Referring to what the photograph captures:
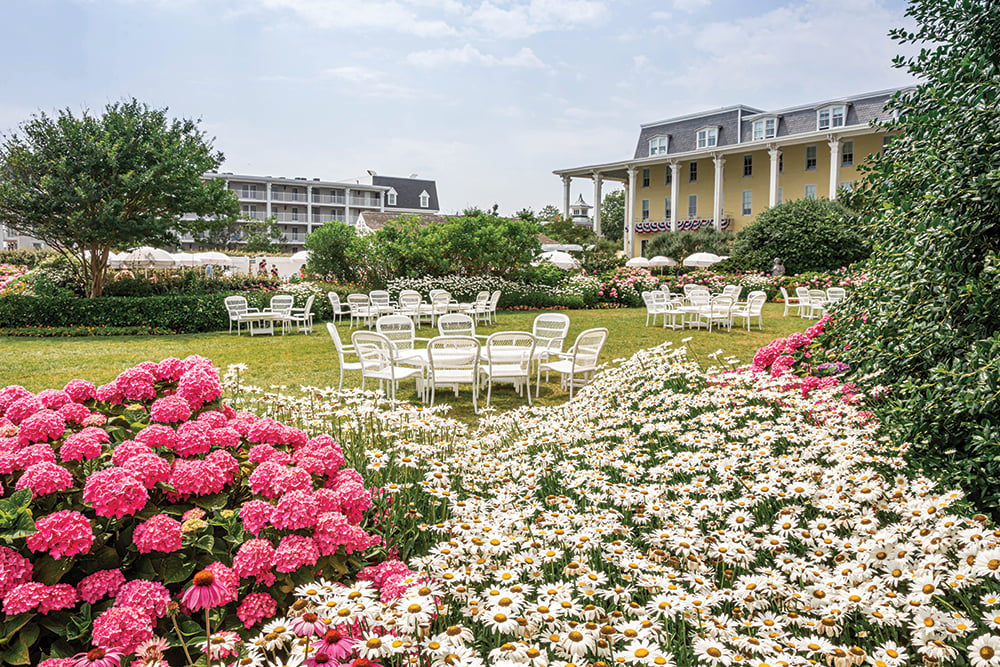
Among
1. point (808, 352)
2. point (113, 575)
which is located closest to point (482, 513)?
point (113, 575)

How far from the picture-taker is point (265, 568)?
6.60 ft

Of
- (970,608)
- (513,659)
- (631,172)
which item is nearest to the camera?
(513,659)

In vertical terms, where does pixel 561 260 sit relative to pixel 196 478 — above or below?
above

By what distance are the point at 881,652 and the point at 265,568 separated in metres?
1.79

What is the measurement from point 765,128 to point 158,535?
167 feet

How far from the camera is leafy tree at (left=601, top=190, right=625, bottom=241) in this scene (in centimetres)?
7669

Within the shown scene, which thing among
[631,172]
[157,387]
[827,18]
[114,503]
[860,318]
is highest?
[631,172]

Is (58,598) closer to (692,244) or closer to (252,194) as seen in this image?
(692,244)

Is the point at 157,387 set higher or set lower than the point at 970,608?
higher

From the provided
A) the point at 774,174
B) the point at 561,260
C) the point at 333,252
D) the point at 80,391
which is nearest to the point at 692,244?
the point at 774,174

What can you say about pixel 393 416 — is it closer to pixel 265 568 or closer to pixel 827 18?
pixel 265 568

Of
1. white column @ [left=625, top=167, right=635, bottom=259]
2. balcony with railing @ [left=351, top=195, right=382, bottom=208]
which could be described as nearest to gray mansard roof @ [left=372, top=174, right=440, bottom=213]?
balcony with railing @ [left=351, top=195, right=382, bottom=208]

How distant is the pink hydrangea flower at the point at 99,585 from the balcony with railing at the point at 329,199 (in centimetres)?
7884

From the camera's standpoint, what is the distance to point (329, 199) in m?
76.6
